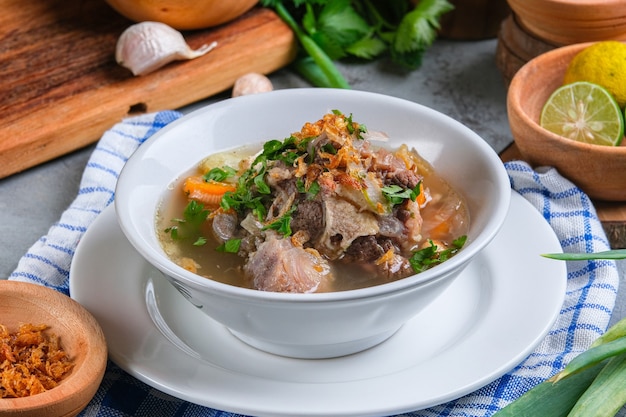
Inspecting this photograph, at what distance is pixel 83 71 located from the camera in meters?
4.26

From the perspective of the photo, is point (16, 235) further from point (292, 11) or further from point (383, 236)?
point (292, 11)

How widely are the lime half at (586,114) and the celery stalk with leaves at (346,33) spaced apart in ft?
3.80

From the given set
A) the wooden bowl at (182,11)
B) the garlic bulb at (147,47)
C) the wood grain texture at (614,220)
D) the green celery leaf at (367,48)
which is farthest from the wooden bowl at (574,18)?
the garlic bulb at (147,47)

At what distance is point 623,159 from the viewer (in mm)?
3270

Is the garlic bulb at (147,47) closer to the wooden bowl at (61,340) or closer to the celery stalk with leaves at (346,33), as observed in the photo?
the celery stalk with leaves at (346,33)

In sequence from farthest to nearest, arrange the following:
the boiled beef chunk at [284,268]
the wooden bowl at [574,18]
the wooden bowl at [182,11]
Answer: the wooden bowl at [182,11], the wooden bowl at [574,18], the boiled beef chunk at [284,268]

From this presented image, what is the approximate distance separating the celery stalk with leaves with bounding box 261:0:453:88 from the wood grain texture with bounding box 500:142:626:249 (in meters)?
1.55

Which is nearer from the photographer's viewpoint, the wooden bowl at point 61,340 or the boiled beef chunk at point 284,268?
the wooden bowl at point 61,340

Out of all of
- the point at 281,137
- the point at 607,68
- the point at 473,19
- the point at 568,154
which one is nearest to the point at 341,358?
the point at 281,137

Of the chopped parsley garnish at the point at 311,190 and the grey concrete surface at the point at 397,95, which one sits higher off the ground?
the chopped parsley garnish at the point at 311,190

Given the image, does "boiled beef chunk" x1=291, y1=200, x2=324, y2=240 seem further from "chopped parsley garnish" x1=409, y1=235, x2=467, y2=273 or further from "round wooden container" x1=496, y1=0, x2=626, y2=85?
"round wooden container" x1=496, y1=0, x2=626, y2=85

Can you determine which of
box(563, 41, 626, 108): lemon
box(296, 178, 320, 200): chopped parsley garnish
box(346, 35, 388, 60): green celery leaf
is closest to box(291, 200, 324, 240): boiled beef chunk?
box(296, 178, 320, 200): chopped parsley garnish

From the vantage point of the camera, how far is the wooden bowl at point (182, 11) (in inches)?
172

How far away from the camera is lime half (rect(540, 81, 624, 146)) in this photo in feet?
11.5
